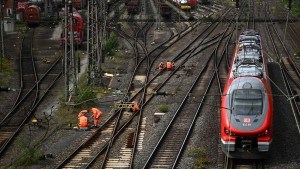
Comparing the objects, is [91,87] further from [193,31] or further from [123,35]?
[193,31]

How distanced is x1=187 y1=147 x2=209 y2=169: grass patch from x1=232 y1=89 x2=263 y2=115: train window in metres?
1.97

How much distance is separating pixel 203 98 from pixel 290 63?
38.3 feet

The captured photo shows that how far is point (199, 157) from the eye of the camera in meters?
19.8

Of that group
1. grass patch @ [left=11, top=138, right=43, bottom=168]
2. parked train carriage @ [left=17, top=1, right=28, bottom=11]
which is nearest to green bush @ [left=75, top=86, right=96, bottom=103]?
grass patch @ [left=11, top=138, right=43, bottom=168]

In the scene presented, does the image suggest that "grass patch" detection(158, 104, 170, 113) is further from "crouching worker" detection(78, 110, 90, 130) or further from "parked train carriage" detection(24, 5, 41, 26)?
"parked train carriage" detection(24, 5, 41, 26)

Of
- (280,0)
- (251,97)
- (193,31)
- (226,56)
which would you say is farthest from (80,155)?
(280,0)

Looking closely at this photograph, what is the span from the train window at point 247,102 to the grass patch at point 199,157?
197 cm

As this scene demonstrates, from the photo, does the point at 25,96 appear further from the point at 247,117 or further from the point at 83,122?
the point at 247,117

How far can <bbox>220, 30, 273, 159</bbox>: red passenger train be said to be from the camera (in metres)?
18.5

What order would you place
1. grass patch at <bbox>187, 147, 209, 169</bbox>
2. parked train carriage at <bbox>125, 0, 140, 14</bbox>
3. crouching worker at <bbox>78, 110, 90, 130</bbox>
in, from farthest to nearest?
parked train carriage at <bbox>125, 0, 140, 14</bbox> < crouching worker at <bbox>78, 110, 90, 130</bbox> < grass patch at <bbox>187, 147, 209, 169</bbox>

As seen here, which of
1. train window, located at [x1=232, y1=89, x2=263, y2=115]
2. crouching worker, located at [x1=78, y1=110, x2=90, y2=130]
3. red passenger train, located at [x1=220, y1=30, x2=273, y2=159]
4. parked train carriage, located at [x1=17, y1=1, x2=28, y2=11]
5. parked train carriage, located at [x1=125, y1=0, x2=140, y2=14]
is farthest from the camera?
parked train carriage, located at [x1=125, y1=0, x2=140, y2=14]

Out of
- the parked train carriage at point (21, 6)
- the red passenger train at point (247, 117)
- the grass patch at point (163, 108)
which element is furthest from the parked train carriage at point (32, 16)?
the red passenger train at point (247, 117)

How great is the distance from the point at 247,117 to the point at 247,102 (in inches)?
33.0

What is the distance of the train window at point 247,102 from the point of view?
63.0 ft
